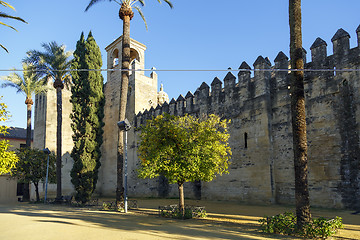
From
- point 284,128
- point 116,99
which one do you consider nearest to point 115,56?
point 116,99

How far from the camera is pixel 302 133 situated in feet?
30.4

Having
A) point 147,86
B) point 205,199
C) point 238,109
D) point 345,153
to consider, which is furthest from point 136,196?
point 345,153

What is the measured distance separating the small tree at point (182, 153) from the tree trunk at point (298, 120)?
383 centimetres

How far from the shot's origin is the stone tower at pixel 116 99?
29.2 m

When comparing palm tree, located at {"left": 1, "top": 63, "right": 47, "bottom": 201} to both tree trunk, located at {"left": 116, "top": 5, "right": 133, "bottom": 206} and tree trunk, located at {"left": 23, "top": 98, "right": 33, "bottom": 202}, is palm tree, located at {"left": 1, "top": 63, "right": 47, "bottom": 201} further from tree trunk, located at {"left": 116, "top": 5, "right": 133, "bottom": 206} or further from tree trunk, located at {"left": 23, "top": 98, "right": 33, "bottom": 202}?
tree trunk, located at {"left": 116, "top": 5, "right": 133, "bottom": 206}

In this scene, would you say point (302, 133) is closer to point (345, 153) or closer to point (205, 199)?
point (345, 153)

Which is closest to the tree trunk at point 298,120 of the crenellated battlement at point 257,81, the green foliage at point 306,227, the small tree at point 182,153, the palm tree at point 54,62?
the green foliage at point 306,227

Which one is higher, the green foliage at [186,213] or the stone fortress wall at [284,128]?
the stone fortress wall at [284,128]

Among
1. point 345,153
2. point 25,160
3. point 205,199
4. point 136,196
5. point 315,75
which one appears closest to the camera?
point 345,153

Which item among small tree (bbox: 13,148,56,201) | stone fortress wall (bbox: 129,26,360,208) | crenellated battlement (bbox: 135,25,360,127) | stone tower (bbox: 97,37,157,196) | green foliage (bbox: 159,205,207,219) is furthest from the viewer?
stone tower (bbox: 97,37,157,196)

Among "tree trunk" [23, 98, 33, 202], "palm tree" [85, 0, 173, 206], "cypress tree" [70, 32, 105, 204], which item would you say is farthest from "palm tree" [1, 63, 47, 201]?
"palm tree" [85, 0, 173, 206]

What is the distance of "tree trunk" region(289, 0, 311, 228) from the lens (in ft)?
28.8

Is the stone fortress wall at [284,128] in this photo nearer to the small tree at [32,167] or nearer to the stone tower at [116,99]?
the stone tower at [116,99]

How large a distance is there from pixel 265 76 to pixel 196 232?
12139 mm
